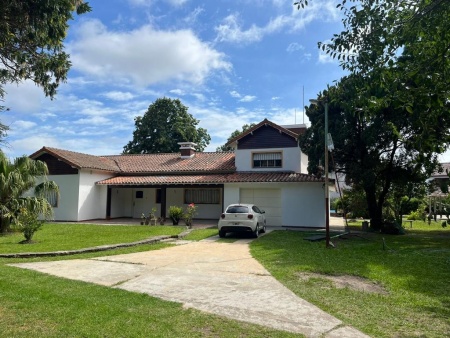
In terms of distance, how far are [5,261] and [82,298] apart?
5.08 metres

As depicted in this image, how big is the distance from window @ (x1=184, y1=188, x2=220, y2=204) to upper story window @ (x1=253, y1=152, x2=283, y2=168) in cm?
344

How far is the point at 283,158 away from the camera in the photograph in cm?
2217

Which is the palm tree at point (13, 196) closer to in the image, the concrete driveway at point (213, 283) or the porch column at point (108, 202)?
the concrete driveway at point (213, 283)

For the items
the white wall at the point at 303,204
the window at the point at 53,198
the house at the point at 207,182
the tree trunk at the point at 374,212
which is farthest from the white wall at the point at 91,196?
the tree trunk at the point at 374,212

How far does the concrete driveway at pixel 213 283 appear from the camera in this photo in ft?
16.5

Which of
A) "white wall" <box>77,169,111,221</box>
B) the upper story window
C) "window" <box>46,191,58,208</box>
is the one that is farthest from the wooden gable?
"window" <box>46,191,58,208</box>

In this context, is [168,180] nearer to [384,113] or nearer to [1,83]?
[384,113]

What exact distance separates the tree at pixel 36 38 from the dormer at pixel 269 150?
1583cm

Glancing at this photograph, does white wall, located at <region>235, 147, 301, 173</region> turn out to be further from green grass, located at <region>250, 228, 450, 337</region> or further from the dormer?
green grass, located at <region>250, 228, 450, 337</region>

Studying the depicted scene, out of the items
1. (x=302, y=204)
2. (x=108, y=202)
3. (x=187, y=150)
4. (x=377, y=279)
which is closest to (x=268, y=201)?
(x=302, y=204)

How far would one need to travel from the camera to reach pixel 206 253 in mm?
11250

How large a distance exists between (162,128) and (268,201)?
Answer: 25.7 metres

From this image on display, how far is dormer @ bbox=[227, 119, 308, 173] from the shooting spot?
71.9 ft

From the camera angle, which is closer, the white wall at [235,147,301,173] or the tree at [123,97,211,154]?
the white wall at [235,147,301,173]
